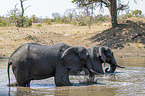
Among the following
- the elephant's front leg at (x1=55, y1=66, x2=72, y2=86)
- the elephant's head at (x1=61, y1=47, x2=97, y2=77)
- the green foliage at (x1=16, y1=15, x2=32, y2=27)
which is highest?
the green foliage at (x1=16, y1=15, x2=32, y2=27)

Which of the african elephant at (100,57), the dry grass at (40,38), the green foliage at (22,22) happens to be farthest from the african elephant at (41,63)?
the green foliage at (22,22)

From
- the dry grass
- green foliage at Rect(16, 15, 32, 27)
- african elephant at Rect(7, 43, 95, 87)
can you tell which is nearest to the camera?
african elephant at Rect(7, 43, 95, 87)

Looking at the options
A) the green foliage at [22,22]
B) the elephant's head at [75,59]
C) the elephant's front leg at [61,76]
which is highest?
the green foliage at [22,22]

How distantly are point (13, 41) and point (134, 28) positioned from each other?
11.5 m

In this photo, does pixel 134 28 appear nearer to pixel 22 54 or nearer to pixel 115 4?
pixel 115 4

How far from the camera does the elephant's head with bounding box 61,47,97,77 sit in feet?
30.0

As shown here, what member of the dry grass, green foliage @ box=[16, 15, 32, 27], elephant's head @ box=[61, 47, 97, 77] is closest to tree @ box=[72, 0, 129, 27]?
the dry grass

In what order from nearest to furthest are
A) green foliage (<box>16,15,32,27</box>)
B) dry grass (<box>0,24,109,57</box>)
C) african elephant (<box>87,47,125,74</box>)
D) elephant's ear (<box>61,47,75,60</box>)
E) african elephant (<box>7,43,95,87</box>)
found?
1. african elephant (<box>7,43,95,87</box>)
2. elephant's ear (<box>61,47,75,60</box>)
3. african elephant (<box>87,47,125,74</box>)
4. dry grass (<box>0,24,109,57</box>)
5. green foliage (<box>16,15,32,27</box>)

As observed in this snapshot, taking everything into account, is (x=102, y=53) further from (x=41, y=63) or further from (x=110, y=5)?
(x=110, y=5)

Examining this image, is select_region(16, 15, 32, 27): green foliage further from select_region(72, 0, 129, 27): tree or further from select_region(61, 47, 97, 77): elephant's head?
select_region(61, 47, 97, 77): elephant's head

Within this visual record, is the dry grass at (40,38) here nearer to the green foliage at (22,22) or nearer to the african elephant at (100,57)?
the green foliage at (22,22)

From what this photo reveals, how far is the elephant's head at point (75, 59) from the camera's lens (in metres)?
9.15

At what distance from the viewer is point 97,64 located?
12836mm

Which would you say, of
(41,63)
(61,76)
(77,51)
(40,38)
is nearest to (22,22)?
(40,38)
